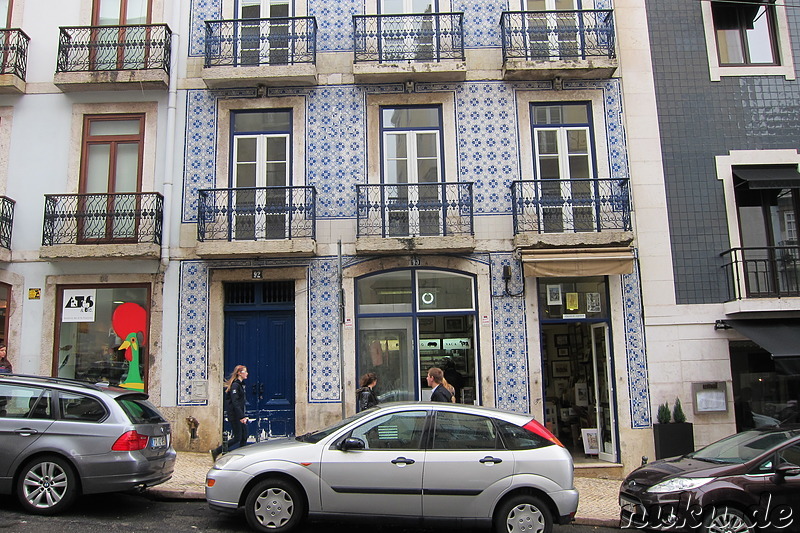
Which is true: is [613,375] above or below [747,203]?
below

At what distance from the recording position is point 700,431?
37.2ft

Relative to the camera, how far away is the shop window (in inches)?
468

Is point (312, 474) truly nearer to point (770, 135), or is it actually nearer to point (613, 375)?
point (613, 375)

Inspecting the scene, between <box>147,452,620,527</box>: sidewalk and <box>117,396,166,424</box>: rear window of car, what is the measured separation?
1.06 m

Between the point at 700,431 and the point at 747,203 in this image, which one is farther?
the point at 747,203

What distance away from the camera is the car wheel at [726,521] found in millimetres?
7047

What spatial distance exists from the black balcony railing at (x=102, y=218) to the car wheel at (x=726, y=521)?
971 cm

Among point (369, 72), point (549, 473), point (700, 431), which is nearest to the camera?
point (549, 473)

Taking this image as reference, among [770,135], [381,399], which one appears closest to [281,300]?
[381,399]

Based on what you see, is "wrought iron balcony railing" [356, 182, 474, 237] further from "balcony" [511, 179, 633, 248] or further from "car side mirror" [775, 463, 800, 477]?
"car side mirror" [775, 463, 800, 477]

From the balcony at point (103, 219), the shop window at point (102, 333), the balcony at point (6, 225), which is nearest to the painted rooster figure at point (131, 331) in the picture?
the shop window at point (102, 333)

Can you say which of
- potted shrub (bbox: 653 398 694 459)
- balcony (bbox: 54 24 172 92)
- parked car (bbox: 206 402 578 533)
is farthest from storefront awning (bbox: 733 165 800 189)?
balcony (bbox: 54 24 172 92)

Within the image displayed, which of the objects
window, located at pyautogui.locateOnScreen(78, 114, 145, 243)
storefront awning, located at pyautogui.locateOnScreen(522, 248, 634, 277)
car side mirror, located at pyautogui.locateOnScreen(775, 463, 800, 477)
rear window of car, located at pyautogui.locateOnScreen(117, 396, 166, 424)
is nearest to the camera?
car side mirror, located at pyautogui.locateOnScreen(775, 463, 800, 477)

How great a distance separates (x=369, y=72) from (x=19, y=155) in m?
6.85
